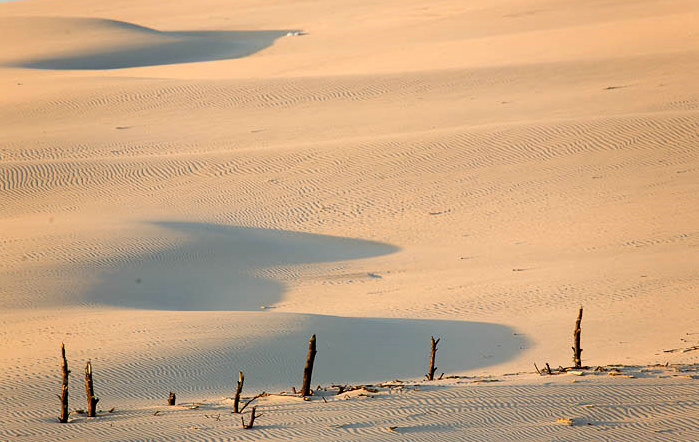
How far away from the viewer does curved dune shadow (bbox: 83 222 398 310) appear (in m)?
13.0

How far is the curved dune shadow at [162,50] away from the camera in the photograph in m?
39.7

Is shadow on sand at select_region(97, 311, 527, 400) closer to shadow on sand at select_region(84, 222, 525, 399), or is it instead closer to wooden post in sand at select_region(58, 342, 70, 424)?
shadow on sand at select_region(84, 222, 525, 399)

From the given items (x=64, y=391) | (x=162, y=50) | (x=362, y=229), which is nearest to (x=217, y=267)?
(x=362, y=229)

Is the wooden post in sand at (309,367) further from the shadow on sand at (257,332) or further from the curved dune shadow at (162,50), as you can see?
the curved dune shadow at (162,50)

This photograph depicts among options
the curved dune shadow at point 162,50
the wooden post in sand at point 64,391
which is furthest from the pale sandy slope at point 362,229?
the curved dune shadow at point 162,50

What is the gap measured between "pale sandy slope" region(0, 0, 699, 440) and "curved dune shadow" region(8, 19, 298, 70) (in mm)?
5411

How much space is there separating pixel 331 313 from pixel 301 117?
13.1 metres

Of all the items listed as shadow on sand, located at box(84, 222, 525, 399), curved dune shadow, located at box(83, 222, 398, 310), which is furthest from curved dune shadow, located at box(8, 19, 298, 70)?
shadow on sand, located at box(84, 222, 525, 399)

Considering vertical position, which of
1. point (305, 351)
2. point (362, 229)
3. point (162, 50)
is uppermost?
point (162, 50)

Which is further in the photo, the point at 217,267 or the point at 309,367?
the point at 217,267

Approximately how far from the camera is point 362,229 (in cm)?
1664

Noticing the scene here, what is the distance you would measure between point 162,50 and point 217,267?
1240 inches

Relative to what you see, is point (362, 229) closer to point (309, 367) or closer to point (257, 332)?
point (257, 332)

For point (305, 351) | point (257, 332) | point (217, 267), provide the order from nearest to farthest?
point (305, 351) → point (257, 332) → point (217, 267)
